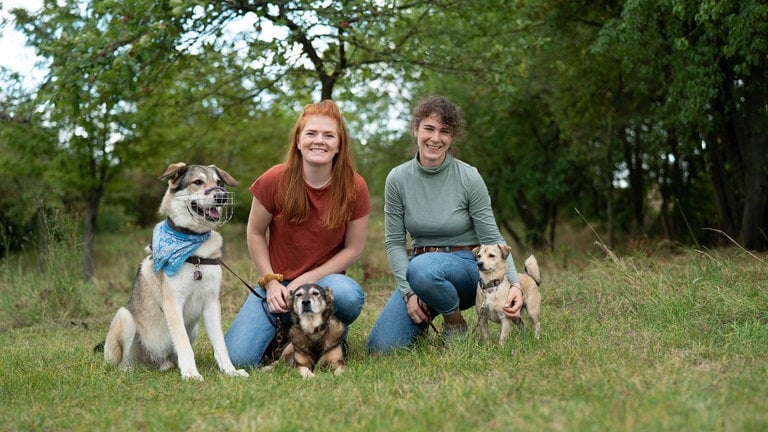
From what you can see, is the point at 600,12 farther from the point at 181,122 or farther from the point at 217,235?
the point at 217,235

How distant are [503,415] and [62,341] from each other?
4.73 metres

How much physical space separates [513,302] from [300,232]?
60.5 inches

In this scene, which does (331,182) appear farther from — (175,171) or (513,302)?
(513,302)

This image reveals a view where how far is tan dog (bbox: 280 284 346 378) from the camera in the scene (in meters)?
4.59

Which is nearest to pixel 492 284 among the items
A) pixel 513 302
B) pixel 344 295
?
pixel 513 302

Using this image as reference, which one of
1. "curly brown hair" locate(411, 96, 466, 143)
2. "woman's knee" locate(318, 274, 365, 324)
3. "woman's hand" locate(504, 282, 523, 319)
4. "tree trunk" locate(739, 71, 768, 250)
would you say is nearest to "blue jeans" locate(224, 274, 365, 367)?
"woman's knee" locate(318, 274, 365, 324)

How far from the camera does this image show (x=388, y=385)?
392 cm

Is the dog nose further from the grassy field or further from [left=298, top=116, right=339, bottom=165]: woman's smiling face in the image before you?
the grassy field

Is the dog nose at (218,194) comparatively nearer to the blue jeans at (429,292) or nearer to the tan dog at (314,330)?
the tan dog at (314,330)

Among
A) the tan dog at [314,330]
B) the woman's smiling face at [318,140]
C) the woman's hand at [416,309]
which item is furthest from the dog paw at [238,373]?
the woman's smiling face at [318,140]

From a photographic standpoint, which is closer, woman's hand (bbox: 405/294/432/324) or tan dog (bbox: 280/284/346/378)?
tan dog (bbox: 280/284/346/378)

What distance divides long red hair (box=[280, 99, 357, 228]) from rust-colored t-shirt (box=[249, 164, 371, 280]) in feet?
0.17

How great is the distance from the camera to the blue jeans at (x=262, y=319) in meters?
4.86

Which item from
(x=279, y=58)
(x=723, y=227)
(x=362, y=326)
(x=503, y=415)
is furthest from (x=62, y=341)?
(x=723, y=227)
